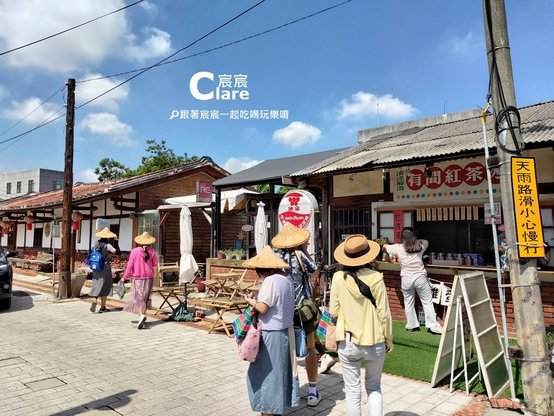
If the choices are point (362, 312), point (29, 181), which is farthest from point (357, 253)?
point (29, 181)

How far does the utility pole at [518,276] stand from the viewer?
12.8 ft

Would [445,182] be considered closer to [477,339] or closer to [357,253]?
[477,339]

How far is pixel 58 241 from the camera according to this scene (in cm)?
2105

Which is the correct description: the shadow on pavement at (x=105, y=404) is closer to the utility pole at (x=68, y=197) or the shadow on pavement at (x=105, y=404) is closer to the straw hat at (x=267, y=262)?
the straw hat at (x=267, y=262)

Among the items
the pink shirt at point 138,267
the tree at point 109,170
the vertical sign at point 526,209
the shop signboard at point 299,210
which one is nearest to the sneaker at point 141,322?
the pink shirt at point 138,267

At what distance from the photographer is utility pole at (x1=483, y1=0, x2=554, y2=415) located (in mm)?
3893

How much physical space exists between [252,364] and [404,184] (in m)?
6.41

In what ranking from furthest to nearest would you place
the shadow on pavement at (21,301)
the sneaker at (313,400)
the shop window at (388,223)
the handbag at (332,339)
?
the shadow on pavement at (21,301) → the shop window at (388,223) → the sneaker at (313,400) → the handbag at (332,339)

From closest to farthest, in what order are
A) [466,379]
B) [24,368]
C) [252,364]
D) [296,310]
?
[252,364]
[296,310]
[466,379]
[24,368]

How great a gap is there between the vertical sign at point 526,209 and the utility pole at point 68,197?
11.2 metres

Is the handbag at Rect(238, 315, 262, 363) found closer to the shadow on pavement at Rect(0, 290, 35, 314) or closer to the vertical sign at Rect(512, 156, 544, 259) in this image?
the vertical sign at Rect(512, 156, 544, 259)

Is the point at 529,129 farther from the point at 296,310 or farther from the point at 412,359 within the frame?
the point at 296,310

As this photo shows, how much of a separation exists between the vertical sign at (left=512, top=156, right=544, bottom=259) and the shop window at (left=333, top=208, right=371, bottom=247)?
18.2 ft

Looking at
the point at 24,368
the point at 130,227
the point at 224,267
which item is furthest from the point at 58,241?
the point at 24,368
